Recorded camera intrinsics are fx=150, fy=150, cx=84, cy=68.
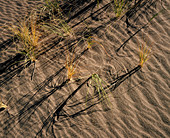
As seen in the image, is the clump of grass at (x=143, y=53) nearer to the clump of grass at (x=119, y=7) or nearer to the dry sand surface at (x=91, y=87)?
the dry sand surface at (x=91, y=87)

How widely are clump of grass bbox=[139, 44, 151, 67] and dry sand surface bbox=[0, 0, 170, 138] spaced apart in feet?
0.28

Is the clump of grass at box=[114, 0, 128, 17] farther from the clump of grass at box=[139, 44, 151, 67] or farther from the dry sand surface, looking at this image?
the clump of grass at box=[139, 44, 151, 67]

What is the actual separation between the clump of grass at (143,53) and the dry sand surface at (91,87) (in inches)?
3.3

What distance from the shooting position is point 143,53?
9.62 ft

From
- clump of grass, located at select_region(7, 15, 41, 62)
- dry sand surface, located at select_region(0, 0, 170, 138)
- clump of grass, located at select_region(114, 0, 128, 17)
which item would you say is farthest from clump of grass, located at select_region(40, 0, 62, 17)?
clump of grass, located at select_region(114, 0, 128, 17)

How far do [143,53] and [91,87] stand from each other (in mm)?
1220

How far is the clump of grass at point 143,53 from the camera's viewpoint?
281 cm

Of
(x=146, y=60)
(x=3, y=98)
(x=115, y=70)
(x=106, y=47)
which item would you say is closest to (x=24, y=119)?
(x=3, y=98)

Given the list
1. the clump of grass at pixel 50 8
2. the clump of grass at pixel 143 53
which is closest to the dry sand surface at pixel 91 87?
the clump of grass at pixel 143 53

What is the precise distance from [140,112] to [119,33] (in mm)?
1729

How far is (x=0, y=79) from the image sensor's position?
2986mm

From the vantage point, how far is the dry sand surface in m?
2.40

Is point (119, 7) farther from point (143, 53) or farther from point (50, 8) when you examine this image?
point (50, 8)

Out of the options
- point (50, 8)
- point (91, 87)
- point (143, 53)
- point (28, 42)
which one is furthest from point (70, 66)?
point (50, 8)
